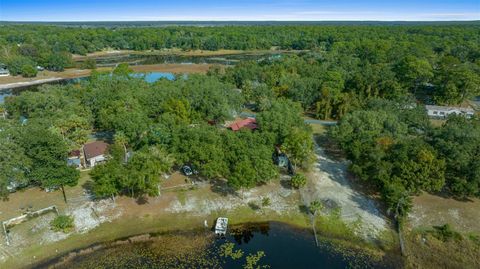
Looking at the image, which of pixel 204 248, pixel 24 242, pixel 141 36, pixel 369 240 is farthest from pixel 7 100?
pixel 141 36

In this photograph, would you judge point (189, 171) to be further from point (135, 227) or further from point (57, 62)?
point (57, 62)

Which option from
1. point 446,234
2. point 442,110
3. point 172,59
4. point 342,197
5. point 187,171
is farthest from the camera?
point 172,59

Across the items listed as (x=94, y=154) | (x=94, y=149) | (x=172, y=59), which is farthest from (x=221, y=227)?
(x=172, y=59)

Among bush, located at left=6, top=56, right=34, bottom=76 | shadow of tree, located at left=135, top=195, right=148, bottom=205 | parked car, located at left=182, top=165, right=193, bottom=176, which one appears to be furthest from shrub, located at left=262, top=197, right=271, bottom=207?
bush, located at left=6, top=56, right=34, bottom=76

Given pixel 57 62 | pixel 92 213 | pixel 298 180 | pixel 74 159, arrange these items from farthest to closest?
pixel 57 62 < pixel 74 159 < pixel 298 180 < pixel 92 213

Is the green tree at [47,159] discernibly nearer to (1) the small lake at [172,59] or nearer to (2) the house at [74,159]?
(2) the house at [74,159]

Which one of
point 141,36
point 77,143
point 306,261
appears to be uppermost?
point 141,36

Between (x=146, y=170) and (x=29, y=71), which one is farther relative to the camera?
(x=29, y=71)

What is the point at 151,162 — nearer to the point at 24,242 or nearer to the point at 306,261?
the point at 24,242
